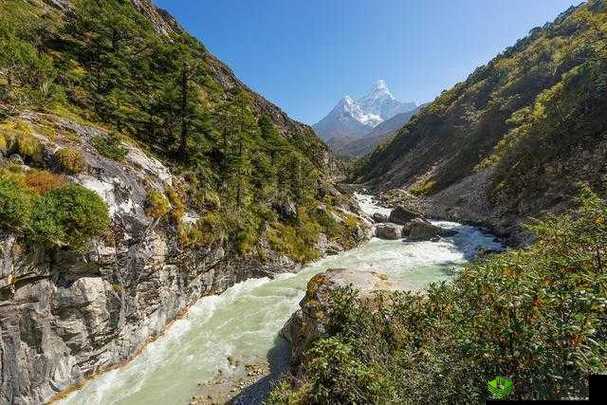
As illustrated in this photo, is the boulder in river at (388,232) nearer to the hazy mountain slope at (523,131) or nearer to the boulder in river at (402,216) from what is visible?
the boulder in river at (402,216)

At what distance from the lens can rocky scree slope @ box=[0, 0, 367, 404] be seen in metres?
15.3

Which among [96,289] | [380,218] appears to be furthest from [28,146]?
[380,218]

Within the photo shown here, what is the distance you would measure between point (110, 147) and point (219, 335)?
13.4 metres

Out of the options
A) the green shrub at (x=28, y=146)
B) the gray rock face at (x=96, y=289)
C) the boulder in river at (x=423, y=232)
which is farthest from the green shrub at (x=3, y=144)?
the boulder in river at (x=423, y=232)

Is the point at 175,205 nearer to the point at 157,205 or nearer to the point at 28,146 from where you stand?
the point at 157,205

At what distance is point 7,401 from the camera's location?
44.6 ft

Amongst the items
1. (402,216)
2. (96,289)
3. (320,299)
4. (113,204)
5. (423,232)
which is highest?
(113,204)

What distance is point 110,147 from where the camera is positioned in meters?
22.5

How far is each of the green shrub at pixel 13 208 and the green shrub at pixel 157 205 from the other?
21.9 feet

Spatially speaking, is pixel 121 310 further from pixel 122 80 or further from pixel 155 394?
pixel 122 80

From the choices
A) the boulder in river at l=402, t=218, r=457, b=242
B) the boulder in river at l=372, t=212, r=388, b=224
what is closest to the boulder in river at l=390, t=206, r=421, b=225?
the boulder in river at l=372, t=212, r=388, b=224

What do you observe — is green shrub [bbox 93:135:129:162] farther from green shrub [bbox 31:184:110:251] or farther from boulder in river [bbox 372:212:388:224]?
boulder in river [bbox 372:212:388:224]

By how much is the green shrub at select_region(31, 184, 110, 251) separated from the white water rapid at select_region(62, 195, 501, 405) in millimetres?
6867

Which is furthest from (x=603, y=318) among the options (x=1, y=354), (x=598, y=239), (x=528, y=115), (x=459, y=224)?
(x=528, y=115)
